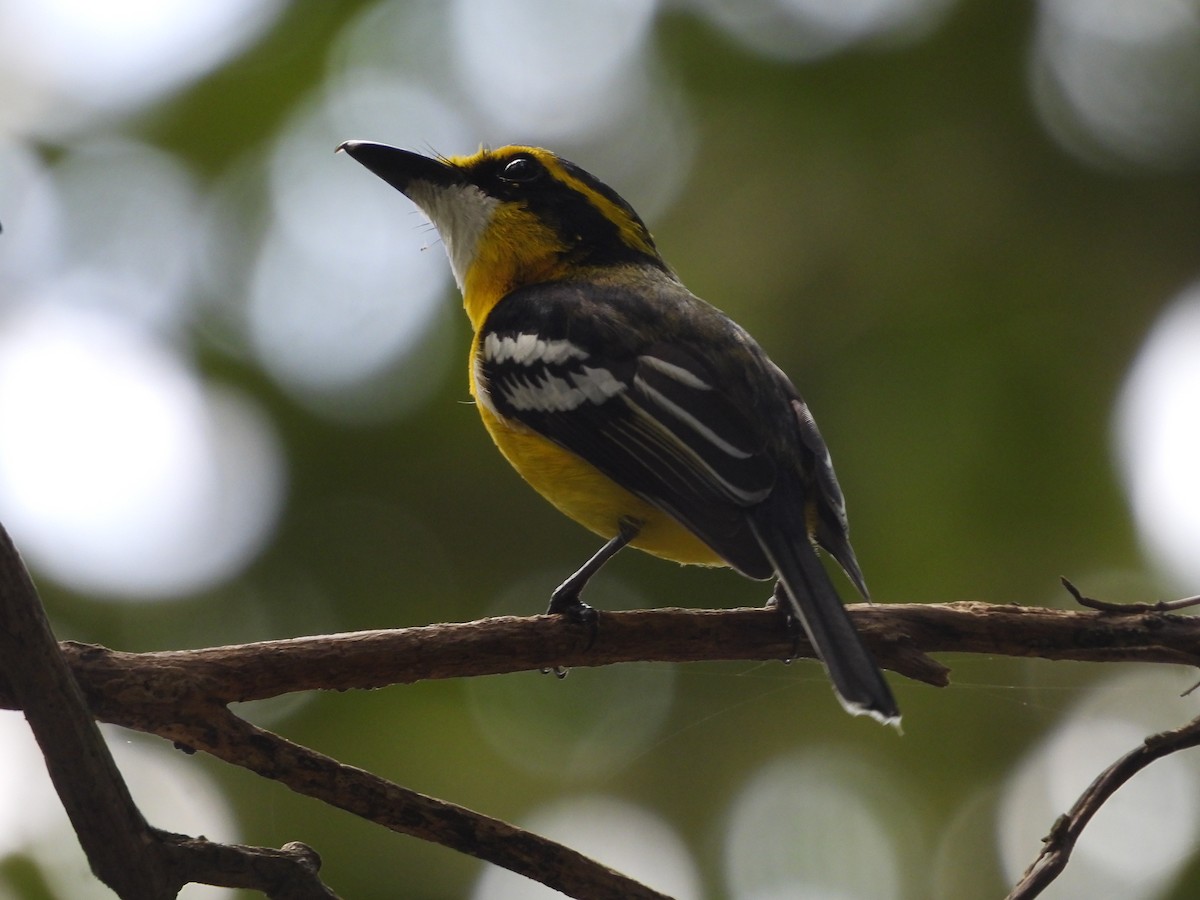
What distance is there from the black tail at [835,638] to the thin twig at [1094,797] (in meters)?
0.33

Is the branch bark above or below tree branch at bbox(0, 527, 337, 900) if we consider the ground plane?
below

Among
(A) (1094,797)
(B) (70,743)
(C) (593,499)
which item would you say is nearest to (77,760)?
(B) (70,743)

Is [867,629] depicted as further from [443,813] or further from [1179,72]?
[1179,72]

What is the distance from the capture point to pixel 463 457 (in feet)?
19.0

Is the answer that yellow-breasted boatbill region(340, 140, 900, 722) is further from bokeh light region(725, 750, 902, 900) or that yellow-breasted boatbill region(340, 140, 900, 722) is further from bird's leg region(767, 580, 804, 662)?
bokeh light region(725, 750, 902, 900)

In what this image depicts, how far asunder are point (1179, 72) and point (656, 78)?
9.57ft

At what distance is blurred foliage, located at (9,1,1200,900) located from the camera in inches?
200

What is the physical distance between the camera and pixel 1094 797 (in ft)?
7.06

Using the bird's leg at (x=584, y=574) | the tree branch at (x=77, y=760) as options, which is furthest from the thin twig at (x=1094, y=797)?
the tree branch at (x=77, y=760)

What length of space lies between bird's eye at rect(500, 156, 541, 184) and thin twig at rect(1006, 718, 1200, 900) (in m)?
2.89

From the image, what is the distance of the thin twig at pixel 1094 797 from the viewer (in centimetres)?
203

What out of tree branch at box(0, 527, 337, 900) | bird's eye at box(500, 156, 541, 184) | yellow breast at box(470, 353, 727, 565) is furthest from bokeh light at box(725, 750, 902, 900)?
tree branch at box(0, 527, 337, 900)

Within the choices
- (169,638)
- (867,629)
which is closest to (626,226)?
(867,629)

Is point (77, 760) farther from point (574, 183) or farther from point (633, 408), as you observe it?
point (574, 183)
